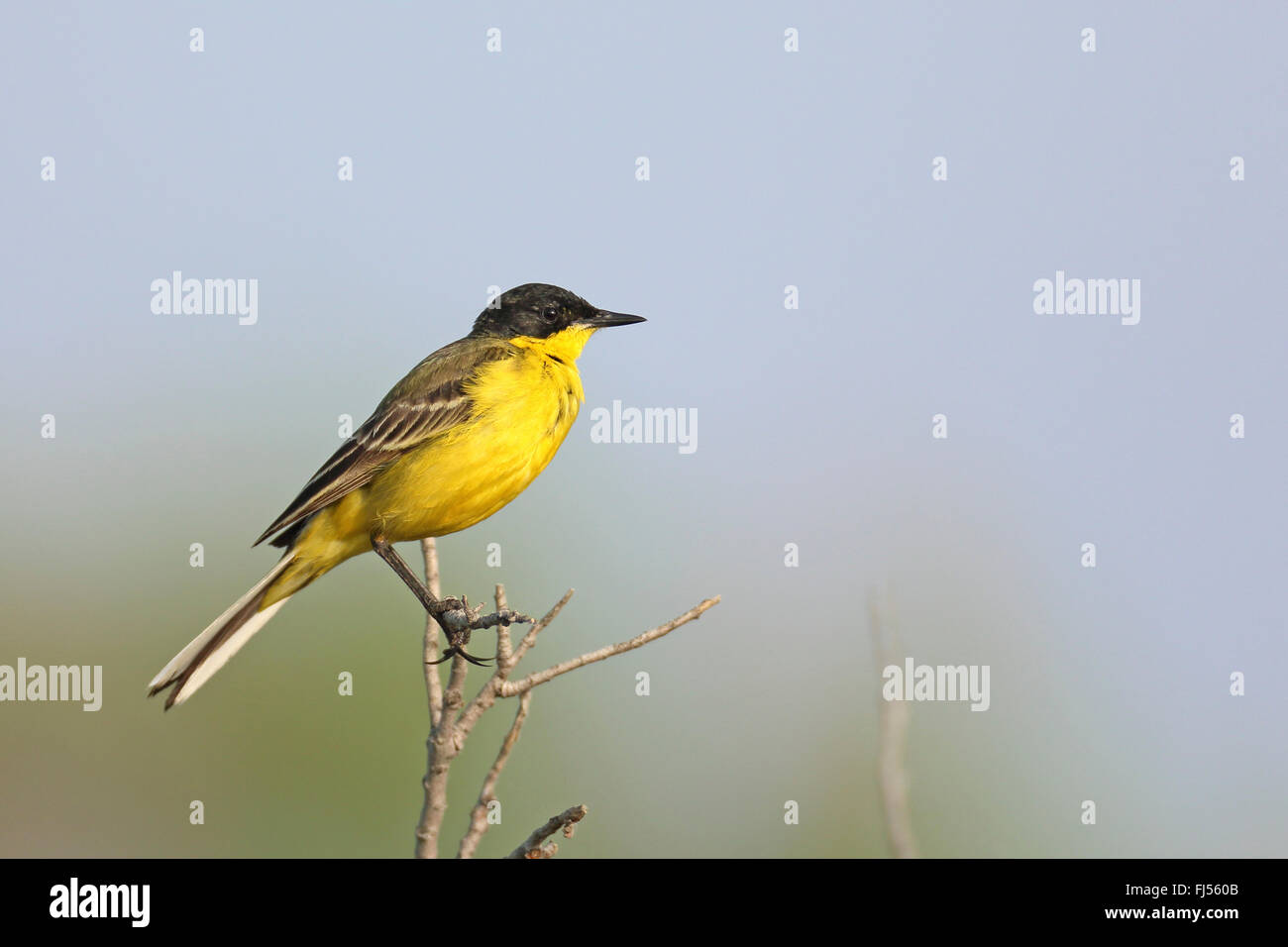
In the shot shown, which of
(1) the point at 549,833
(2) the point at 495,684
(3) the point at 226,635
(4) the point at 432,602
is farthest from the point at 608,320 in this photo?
(1) the point at 549,833

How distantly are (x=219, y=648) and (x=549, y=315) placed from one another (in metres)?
2.80

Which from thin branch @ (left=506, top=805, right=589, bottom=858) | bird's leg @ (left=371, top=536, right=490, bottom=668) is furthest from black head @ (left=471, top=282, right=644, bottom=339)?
thin branch @ (left=506, top=805, right=589, bottom=858)

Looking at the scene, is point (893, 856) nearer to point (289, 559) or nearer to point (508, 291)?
point (289, 559)

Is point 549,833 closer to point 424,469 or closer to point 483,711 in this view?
point 483,711

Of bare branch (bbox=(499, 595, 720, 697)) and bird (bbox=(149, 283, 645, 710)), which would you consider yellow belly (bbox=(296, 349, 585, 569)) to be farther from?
bare branch (bbox=(499, 595, 720, 697))

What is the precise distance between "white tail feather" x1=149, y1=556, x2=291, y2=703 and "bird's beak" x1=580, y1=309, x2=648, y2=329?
2314 mm

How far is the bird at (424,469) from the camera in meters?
6.38

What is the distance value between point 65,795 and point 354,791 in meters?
2.33

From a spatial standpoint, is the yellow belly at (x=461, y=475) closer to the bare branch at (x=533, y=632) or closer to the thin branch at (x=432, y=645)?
the thin branch at (x=432, y=645)

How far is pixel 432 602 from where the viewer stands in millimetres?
5766

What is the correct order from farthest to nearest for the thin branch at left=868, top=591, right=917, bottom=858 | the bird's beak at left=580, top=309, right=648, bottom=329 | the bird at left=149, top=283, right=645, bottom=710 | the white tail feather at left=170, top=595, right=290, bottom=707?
the bird's beak at left=580, top=309, right=648, bottom=329
the bird at left=149, top=283, right=645, bottom=710
the white tail feather at left=170, top=595, right=290, bottom=707
the thin branch at left=868, top=591, right=917, bottom=858

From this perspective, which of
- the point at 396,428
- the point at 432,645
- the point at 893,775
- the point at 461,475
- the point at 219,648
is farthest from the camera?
the point at 396,428

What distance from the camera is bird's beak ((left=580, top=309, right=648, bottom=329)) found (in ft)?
24.1

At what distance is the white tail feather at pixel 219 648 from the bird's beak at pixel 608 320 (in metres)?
2.31
